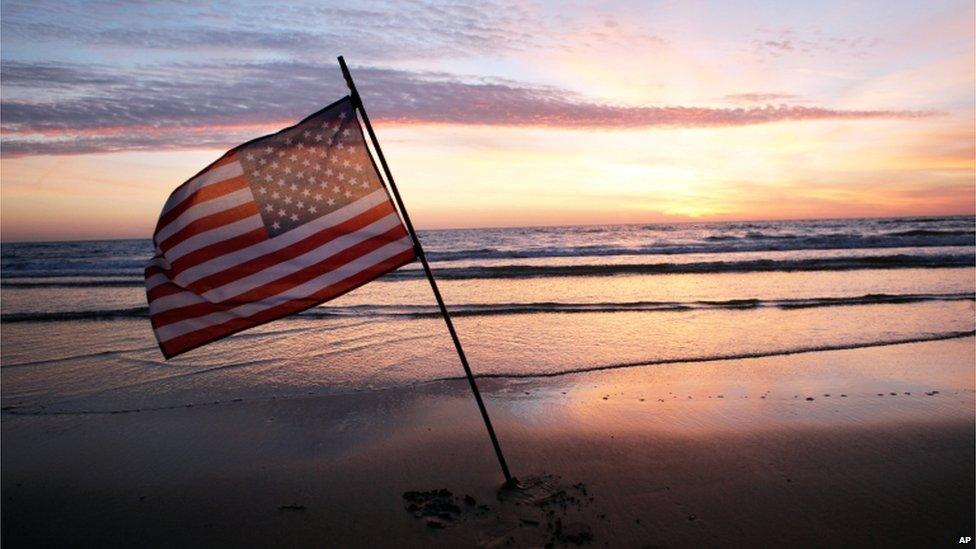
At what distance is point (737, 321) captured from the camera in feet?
42.0

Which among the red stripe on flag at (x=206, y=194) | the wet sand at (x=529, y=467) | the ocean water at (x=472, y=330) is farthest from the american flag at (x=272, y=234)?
the ocean water at (x=472, y=330)

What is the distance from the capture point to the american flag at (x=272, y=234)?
454cm

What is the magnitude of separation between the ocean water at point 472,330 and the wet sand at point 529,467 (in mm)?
1070

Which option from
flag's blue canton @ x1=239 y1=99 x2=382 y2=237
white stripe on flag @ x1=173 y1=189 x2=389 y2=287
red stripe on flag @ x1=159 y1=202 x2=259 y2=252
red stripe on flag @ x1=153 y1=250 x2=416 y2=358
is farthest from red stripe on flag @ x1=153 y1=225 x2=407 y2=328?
red stripe on flag @ x1=159 y1=202 x2=259 y2=252

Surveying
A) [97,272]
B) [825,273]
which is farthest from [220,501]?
[97,272]

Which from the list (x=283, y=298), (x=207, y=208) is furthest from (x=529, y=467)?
(x=207, y=208)

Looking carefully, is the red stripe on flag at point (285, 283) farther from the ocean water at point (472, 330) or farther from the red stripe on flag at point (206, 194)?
the ocean water at point (472, 330)

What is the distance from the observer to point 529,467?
555 centimetres

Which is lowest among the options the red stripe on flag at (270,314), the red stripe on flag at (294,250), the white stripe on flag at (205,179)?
the red stripe on flag at (270,314)

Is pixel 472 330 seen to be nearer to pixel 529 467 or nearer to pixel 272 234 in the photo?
pixel 529 467

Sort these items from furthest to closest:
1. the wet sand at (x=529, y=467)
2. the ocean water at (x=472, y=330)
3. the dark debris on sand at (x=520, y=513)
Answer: the ocean water at (x=472, y=330), the wet sand at (x=529, y=467), the dark debris on sand at (x=520, y=513)

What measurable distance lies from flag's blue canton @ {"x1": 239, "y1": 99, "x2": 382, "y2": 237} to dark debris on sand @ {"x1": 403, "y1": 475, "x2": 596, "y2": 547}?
9.04ft

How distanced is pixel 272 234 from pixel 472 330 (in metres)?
8.23

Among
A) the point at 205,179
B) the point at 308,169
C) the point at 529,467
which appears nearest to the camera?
the point at 205,179
